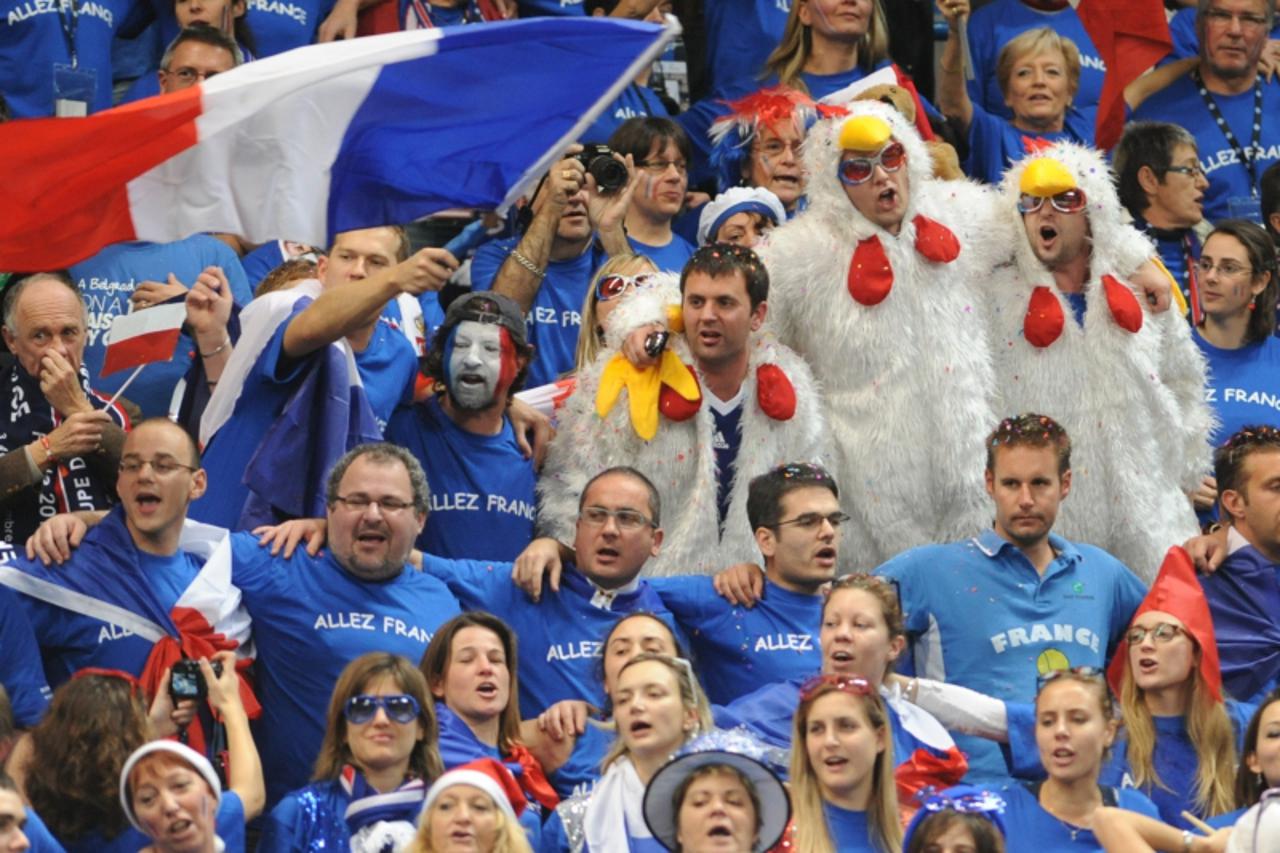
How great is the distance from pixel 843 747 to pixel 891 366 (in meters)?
1.86

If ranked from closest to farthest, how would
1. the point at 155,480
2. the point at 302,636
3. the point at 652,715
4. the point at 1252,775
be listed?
the point at 652,715 → the point at 1252,775 → the point at 155,480 → the point at 302,636

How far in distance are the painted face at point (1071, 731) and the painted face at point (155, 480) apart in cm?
239

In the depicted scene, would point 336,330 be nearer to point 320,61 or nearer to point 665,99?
point 320,61

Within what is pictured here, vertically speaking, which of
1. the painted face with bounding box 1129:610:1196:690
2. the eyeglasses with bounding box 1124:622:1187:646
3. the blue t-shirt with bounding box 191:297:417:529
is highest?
the blue t-shirt with bounding box 191:297:417:529

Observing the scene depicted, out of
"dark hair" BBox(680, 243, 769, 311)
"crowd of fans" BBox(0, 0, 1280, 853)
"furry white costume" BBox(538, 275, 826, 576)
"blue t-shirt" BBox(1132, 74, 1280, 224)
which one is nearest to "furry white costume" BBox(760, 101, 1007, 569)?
"crowd of fans" BBox(0, 0, 1280, 853)

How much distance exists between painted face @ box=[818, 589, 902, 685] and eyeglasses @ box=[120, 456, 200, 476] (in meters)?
1.80

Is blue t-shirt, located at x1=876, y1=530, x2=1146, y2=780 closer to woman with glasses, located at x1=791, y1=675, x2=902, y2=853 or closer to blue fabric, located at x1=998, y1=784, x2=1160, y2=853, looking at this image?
blue fabric, located at x1=998, y1=784, x2=1160, y2=853

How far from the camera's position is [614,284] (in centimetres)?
926

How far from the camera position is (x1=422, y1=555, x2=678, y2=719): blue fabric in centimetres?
817

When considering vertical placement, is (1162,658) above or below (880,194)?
below

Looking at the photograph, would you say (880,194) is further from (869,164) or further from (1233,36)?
(1233,36)

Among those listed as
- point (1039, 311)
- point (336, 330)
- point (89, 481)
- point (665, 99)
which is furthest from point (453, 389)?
point (665, 99)

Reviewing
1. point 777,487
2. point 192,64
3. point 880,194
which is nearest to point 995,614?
point 777,487

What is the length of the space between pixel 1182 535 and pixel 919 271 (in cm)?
123
